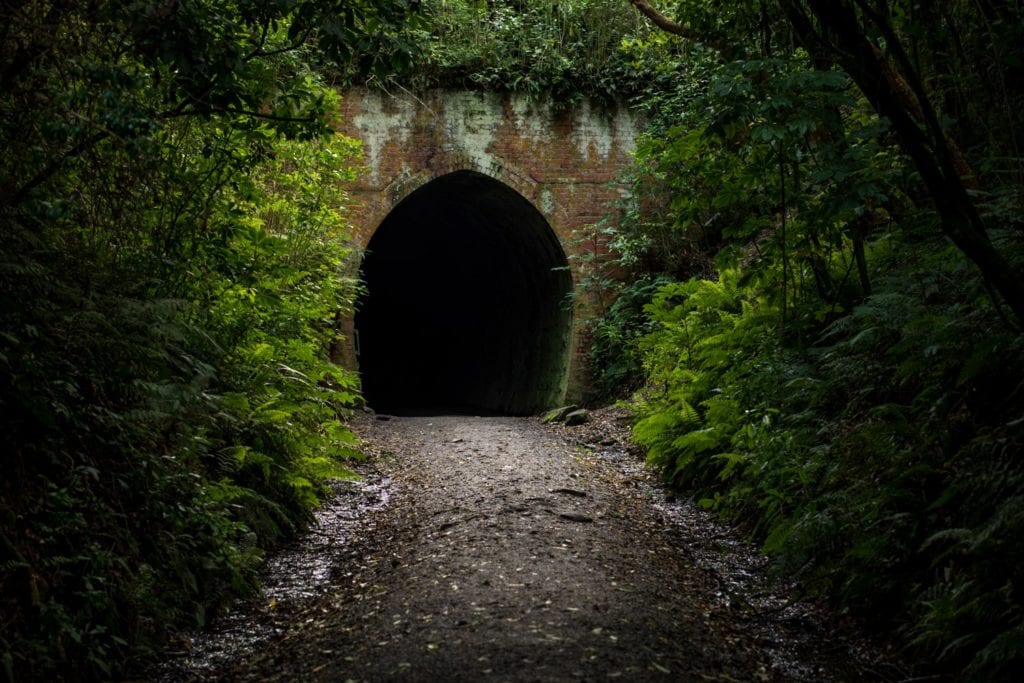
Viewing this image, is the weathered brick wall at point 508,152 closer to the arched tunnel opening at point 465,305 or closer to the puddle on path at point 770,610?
the arched tunnel opening at point 465,305

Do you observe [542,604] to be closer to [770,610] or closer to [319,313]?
[770,610]

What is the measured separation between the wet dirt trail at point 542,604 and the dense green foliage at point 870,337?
0.37 metres

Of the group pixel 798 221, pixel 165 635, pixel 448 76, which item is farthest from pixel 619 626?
pixel 448 76

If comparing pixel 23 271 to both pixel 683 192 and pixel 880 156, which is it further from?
pixel 880 156

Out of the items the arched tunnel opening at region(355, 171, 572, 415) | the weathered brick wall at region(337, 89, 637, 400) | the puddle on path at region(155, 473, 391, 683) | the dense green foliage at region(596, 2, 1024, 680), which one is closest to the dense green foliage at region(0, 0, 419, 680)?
the puddle on path at region(155, 473, 391, 683)

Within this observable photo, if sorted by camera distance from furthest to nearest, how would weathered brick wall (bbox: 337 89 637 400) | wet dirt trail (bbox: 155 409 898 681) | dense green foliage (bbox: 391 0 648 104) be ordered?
1. dense green foliage (bbox: 391 0 648 104)
2. weathered brick wall (bbox: 337 89 637 400)
3. wet dirt trail (bbox: 155 409 898 681)

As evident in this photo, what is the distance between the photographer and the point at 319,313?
8594 millimetres

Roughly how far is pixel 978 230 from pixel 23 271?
4655 mm

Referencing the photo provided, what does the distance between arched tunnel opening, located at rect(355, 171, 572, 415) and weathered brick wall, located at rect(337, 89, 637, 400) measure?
0.35 m

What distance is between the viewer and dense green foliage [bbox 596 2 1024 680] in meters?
4.02

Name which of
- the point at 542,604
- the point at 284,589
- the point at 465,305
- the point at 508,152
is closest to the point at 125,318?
the point at 284,589

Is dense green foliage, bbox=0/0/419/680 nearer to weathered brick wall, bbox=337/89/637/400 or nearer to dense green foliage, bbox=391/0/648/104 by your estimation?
weathered brick wall, bbox=337/89/637/400

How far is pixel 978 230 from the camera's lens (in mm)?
3959

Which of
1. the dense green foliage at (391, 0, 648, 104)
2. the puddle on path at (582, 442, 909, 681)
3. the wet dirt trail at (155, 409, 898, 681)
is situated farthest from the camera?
the dense green foliage at (391, 0, 648, 104)
